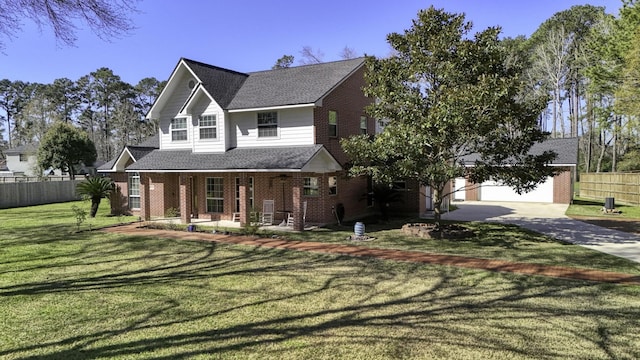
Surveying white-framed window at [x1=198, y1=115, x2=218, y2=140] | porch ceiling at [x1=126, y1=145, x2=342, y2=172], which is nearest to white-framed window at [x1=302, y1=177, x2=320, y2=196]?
porch ceiling at [x1=126, y1=145, x2=342, y2=172]

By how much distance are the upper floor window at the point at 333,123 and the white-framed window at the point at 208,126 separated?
216 inches

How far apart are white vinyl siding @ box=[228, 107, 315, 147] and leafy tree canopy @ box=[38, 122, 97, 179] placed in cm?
2913

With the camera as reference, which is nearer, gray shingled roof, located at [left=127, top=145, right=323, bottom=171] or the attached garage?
gray shingled roof, located at [left=127, top=145, right=323, bottom=171]

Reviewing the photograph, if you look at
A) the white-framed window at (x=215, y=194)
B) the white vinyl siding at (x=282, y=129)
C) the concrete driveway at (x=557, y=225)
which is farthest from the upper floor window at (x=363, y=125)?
the white-framed window at (x=215, y=194)

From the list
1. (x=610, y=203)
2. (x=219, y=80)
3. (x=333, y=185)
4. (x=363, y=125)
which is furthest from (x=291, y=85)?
(x=610, y=203)

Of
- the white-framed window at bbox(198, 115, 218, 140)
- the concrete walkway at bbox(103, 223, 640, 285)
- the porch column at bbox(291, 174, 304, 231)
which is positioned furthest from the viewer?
the white-framed window at bbox(198, 115, 218, 140)

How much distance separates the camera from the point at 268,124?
724 inches

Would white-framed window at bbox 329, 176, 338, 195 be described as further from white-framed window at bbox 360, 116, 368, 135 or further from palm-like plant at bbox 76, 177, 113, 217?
palm-like plant at bbox 76, 177, 113, 217

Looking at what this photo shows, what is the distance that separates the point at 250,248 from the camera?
13.0 metres

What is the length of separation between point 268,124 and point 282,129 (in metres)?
0.80

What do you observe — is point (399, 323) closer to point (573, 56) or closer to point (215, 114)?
point (215, 114)

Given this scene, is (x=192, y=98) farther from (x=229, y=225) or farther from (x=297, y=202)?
(x=297, y=202)

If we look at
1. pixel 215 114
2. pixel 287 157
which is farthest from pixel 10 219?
pixel 287 157

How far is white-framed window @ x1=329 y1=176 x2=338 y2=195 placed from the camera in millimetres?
18200
